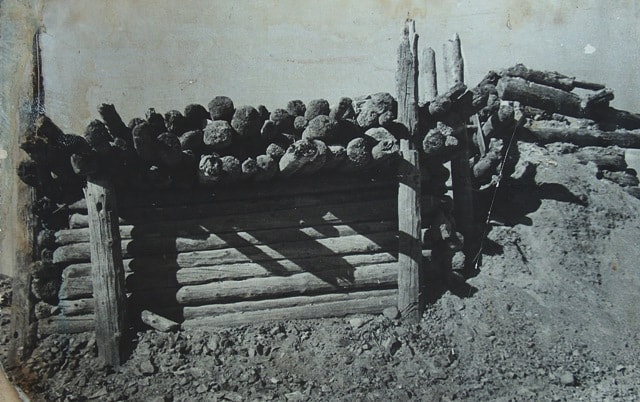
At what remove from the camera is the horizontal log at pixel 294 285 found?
22.0 ft

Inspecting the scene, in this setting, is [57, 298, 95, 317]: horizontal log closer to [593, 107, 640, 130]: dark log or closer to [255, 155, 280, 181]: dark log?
[255, 155, 280, 181]: dark log

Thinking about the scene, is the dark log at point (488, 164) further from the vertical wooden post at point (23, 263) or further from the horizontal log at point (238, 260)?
the vertical wooden post at point (23, 263)

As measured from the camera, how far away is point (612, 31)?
8.99m

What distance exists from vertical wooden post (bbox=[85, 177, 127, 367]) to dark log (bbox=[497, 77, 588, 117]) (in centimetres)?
643

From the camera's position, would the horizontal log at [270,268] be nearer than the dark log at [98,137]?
No

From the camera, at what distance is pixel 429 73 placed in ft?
33.7

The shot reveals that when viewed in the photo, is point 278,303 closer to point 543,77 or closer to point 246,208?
point 246,208

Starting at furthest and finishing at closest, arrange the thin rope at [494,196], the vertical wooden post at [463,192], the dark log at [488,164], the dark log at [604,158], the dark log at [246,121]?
the dark log at [604,158] → the dark log at [488,164] → the vertical wooden post at [463,192] → the thin rope at [494,196] → the dark log at [246,121]

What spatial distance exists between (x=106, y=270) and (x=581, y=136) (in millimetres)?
7568

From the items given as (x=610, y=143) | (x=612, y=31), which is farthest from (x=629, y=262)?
(x=612, y=31)

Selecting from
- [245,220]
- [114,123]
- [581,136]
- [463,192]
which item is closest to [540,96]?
[581,136]

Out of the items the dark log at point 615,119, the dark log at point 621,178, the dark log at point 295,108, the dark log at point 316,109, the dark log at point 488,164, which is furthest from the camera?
the dark log at point 615,119

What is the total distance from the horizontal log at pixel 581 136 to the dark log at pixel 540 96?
0.36 meters

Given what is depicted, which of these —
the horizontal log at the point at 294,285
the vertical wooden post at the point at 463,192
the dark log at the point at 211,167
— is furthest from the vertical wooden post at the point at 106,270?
the vertical wooden post at the point at 463,192
